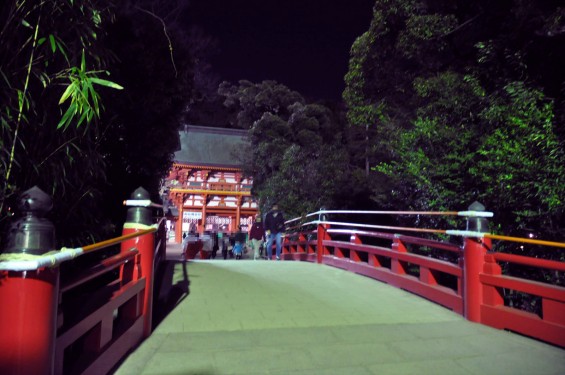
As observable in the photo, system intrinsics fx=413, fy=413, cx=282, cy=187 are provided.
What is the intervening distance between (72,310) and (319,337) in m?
2.07

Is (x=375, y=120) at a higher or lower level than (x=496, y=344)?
higher

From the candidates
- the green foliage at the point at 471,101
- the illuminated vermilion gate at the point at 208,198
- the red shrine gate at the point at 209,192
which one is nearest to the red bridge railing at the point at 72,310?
the green foliage at the point at 471,101

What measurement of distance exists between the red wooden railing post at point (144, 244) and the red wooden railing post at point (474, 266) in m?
3.23

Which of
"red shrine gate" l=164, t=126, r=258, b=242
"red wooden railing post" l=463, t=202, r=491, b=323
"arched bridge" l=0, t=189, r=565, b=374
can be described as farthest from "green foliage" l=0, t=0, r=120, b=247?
"red shrine gate" l=164, t=126, r=258, b=242

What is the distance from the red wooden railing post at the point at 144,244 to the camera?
3.70 metres

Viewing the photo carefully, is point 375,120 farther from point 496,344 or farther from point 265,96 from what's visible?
point 265,96

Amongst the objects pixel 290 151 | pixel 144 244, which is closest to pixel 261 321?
pixel 144 244

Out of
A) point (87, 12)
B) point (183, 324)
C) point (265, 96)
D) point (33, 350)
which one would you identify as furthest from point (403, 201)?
point (265, 96)

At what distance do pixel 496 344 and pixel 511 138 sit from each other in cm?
339

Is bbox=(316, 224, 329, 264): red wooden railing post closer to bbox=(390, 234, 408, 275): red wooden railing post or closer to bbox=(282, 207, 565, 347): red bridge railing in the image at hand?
bbox=(282, 207, 565, 347): red bridge railing

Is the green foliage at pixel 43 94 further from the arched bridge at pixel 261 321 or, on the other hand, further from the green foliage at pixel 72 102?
the arched bridge at pixel 261 321

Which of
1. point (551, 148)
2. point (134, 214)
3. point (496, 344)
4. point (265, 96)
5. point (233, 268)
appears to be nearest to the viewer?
point (496, 344)

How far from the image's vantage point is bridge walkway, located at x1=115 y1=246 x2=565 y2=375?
308 centimetres

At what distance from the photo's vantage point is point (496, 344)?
3.62 meters
